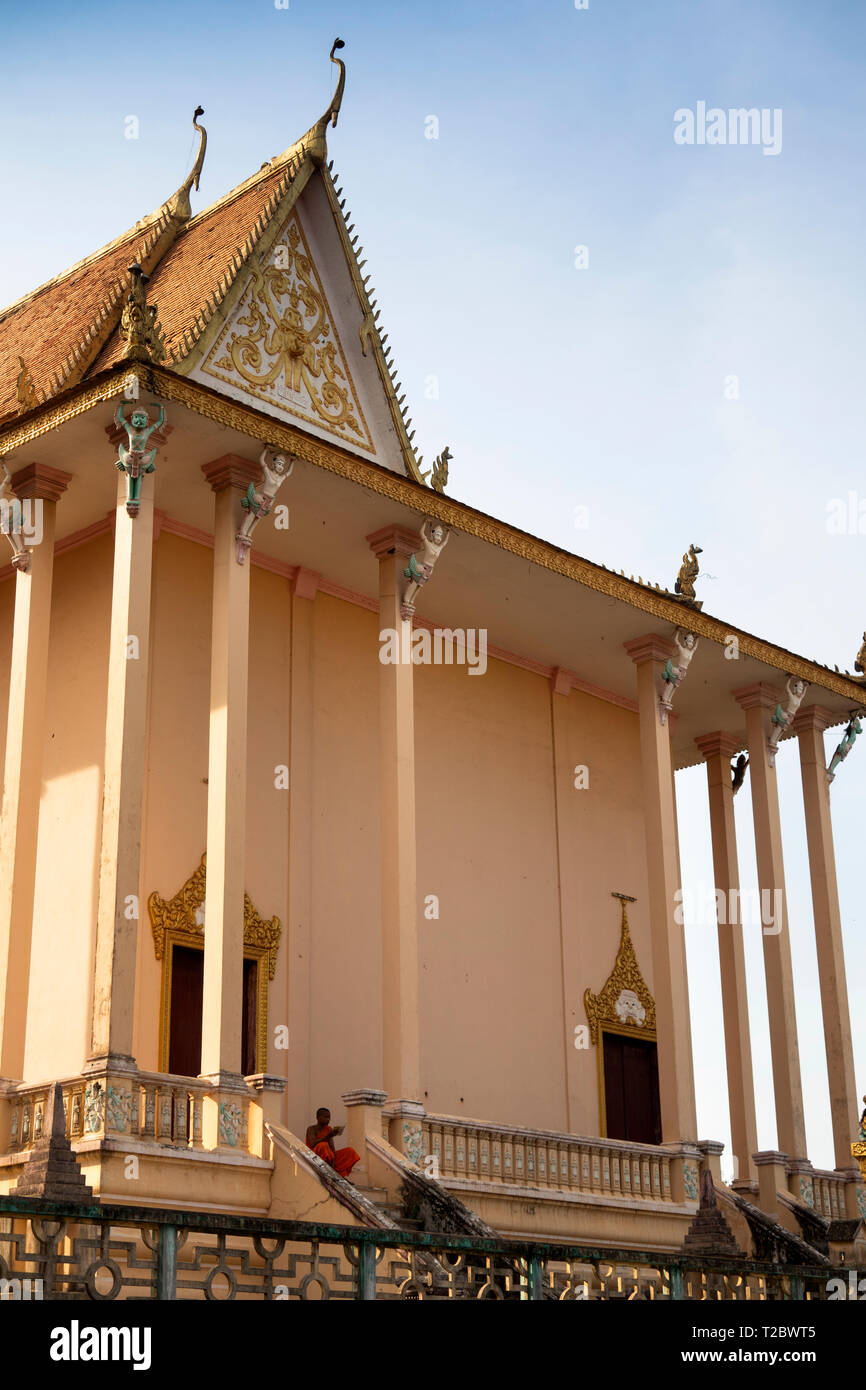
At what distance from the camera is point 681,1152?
1512cm

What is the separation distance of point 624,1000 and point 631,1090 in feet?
3.02

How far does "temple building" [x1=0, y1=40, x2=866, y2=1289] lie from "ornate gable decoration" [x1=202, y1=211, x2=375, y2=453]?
36mm

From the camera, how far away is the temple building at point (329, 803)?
12.0 m

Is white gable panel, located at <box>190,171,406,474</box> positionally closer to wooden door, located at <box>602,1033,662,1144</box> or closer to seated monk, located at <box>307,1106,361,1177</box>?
seated monk, located at <box>307,1106,361,1177</box>

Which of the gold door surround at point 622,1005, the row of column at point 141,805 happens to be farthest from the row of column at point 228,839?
the gold door surround at point 622,1005

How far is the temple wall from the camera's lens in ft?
44.9

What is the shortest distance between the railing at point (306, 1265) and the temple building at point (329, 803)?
1.25 metres

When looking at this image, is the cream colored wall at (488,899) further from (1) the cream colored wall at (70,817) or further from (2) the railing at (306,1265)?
(2) the railing at (306,1265)

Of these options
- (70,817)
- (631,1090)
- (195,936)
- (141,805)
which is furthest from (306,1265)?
(631,1090)

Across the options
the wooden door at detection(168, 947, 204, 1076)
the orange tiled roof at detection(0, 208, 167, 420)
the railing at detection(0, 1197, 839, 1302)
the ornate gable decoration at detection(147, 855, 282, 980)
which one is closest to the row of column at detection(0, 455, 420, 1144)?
the ornate gable decoration at detection(147, 855, 282, 980)

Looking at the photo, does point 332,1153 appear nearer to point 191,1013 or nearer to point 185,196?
point 191,1013

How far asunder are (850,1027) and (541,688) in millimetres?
4786
